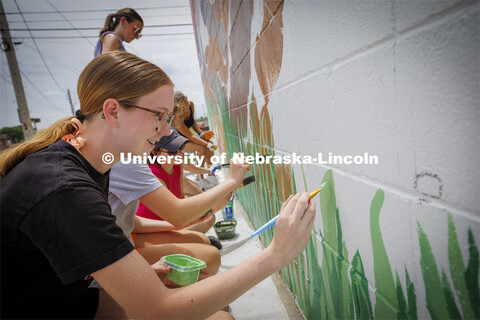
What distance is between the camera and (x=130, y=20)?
285 cm

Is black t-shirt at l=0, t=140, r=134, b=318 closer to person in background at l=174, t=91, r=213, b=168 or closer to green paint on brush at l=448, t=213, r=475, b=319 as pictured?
green paint on brush at l=448, t=213, r=475, b=319

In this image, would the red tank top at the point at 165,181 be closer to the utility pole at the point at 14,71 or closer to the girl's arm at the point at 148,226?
the girl's arm at the point at 148,226

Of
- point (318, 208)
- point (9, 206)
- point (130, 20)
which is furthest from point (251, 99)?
point (130, 20)

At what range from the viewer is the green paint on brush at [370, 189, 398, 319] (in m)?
0.78

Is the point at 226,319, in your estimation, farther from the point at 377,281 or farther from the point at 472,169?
the point at 472,169

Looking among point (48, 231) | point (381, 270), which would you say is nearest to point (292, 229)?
point (381, 270)

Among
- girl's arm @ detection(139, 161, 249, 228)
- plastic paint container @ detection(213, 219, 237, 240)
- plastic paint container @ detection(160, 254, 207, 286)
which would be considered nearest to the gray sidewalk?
plastic paint container @ detection(213, 219, 237, 240)

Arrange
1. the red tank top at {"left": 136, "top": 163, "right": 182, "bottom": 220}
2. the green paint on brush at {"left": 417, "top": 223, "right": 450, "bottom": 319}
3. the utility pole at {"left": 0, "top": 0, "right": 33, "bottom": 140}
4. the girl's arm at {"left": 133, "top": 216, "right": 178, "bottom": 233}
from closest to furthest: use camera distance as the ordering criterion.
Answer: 1. the green paint on brush at {"left": 417, "top": 223, "right": 450, "bottom": 319}
2. the girl's arm at {"left": 133, "top": 216, "right": 178, "bottom": 233}
3. the red tank top at {"left": 136, "top": 163, "right": 182, "bottom": 220}
4. the utility pole at {"left": 0, "top": 0, "right": 33, "bottom": 140}

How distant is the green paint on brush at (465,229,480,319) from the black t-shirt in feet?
2.81

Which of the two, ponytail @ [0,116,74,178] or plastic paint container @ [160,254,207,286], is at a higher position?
ponytail @ [0,116,74,178]

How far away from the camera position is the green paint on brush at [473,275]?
1.69 feet

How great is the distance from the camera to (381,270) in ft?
2.71

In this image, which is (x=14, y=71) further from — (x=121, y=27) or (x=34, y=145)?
(x=34, y=145)

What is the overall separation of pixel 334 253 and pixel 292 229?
394 mm
